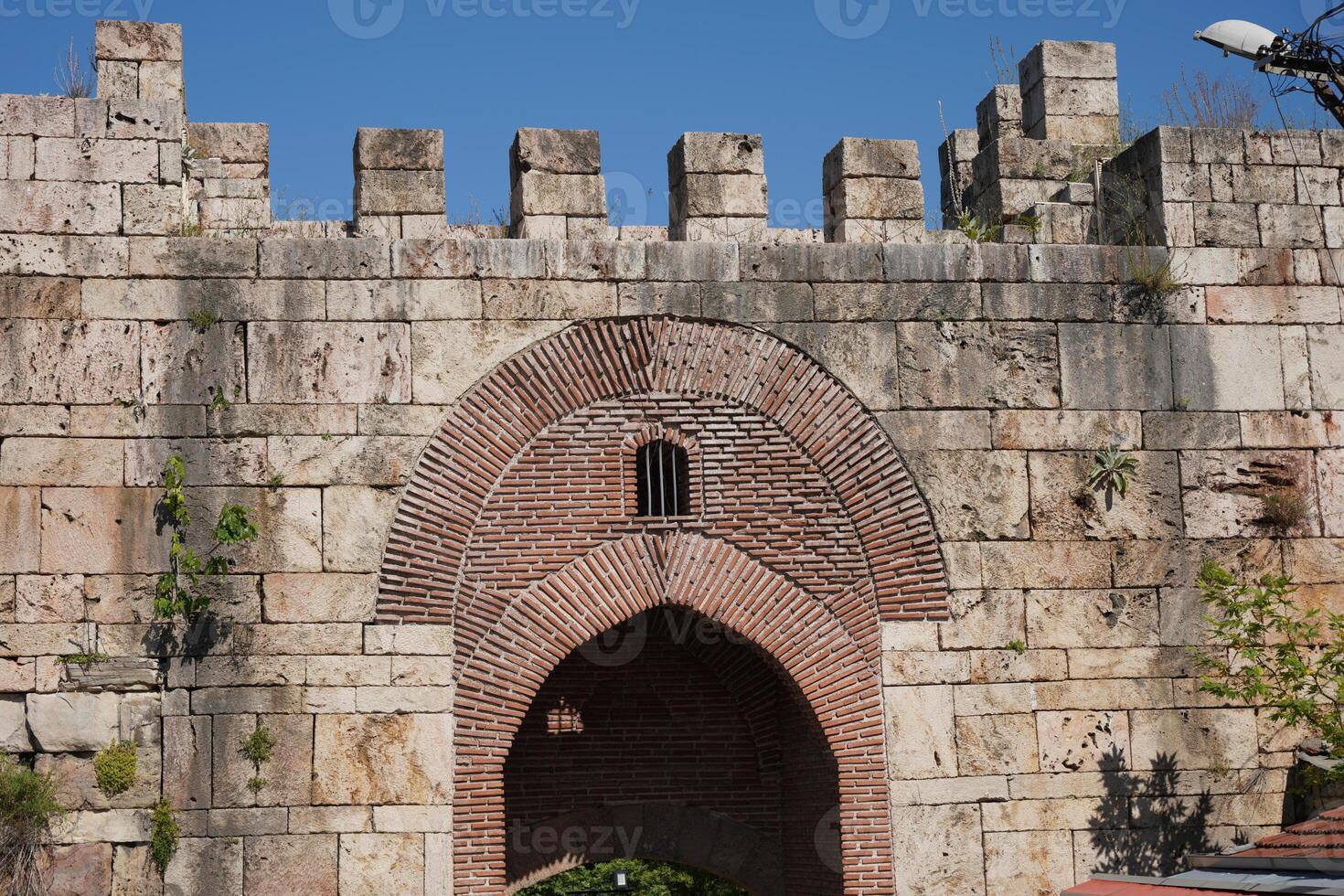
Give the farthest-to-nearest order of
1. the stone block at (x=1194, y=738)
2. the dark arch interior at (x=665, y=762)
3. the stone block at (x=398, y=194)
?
the dark arch interior at (x=665, y=762) → the stone block at (x=1194, y=738) → the stone block at (x=398, y=194)

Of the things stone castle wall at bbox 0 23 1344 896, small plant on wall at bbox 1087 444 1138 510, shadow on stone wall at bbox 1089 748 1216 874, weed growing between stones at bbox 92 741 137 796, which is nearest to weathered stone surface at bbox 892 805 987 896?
stone castle wall at bbox 0 23 1344 896

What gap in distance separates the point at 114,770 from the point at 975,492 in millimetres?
5126

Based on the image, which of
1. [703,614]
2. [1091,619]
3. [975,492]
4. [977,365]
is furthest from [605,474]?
[1091,619]

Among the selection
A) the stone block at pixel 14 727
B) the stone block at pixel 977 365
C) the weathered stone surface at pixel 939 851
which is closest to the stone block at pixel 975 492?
the stone block at pixel 977 365

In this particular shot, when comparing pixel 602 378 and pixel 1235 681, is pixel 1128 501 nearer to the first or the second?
pixel 1235 681

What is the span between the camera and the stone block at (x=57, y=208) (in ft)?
31.2

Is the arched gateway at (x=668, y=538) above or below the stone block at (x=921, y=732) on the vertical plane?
above

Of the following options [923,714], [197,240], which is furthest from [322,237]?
[923,714]

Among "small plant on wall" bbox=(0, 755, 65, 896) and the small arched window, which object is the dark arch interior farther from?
→ "small plant on wall" bbox=(0, 755, 65, 896)

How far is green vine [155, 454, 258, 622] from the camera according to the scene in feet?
30.1

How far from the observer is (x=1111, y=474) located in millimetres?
10188

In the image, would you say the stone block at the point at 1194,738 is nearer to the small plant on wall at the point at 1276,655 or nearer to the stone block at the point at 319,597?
the small plant on wall at the point at 1276,655

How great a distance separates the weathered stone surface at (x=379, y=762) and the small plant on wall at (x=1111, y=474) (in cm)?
420

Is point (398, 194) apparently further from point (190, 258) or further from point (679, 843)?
point (679, 843)
